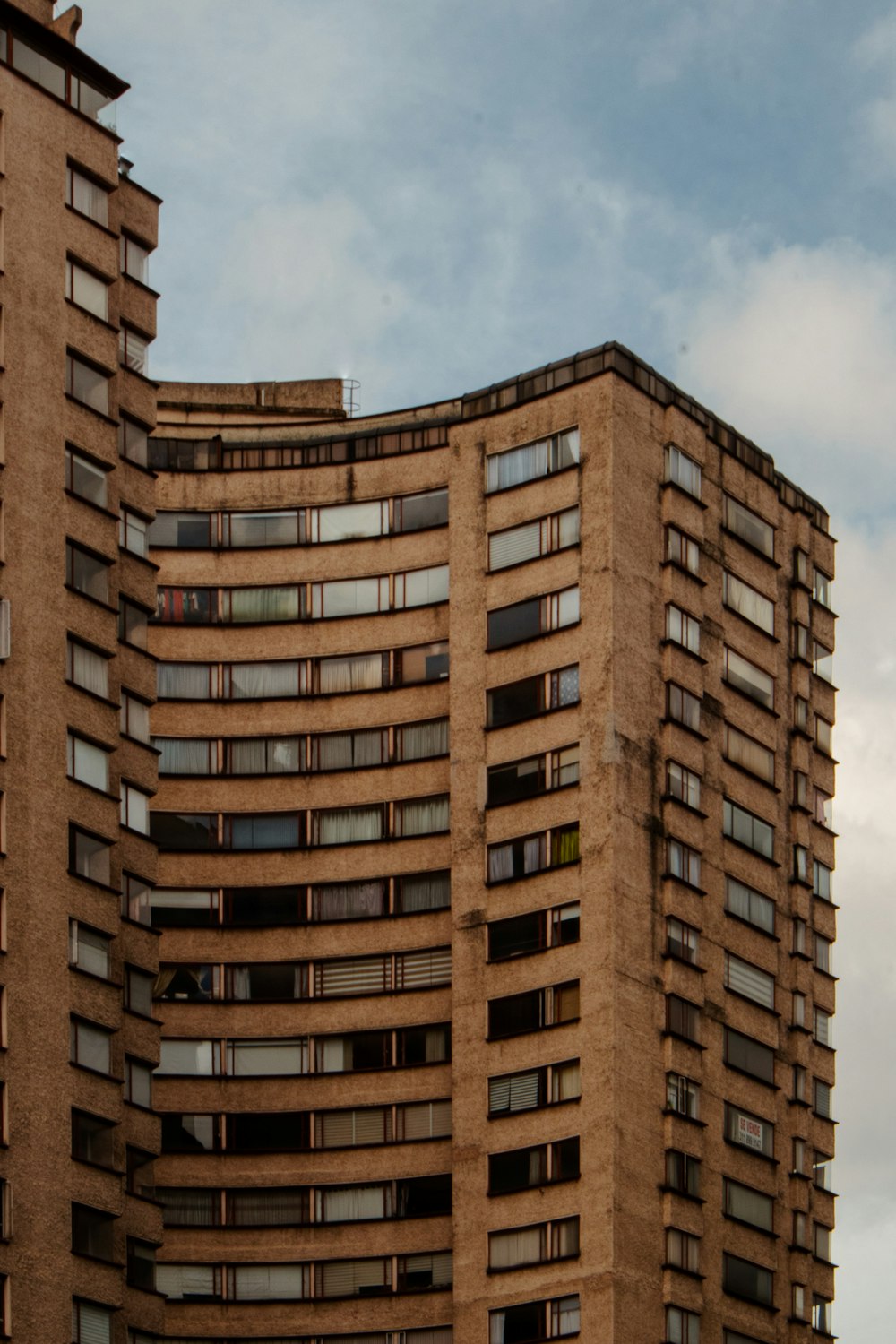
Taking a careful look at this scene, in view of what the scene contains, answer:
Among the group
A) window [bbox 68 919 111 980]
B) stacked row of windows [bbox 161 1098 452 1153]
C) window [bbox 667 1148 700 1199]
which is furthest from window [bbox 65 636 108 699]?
window [bbox 667 1148 700 1199]

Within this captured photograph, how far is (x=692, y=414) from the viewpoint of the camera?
112312 millimetres

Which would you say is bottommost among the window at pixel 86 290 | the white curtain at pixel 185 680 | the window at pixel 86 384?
the white curtain at pixel 185 680

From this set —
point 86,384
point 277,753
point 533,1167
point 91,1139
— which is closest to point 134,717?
point 86,384

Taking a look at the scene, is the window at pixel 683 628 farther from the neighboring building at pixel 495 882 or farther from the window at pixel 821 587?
the window at pixel 821 587

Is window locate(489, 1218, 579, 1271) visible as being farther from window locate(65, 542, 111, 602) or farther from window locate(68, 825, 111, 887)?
window locate(65, 542, 111, 602)

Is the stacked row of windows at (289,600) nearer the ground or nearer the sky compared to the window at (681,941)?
nearer the sky

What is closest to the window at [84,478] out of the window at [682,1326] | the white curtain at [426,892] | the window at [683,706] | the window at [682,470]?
the white curtain at [426,892]

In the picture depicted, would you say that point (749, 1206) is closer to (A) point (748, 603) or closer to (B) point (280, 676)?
(A) point (748, 603)

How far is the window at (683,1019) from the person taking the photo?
10350cm

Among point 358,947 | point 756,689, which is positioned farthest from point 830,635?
point 358,947

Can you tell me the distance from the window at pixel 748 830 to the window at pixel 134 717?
2558cm

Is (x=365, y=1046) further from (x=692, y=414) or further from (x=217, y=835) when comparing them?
(x=692, y=414)

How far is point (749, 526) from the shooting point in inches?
4532

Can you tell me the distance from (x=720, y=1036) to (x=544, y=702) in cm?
1275
